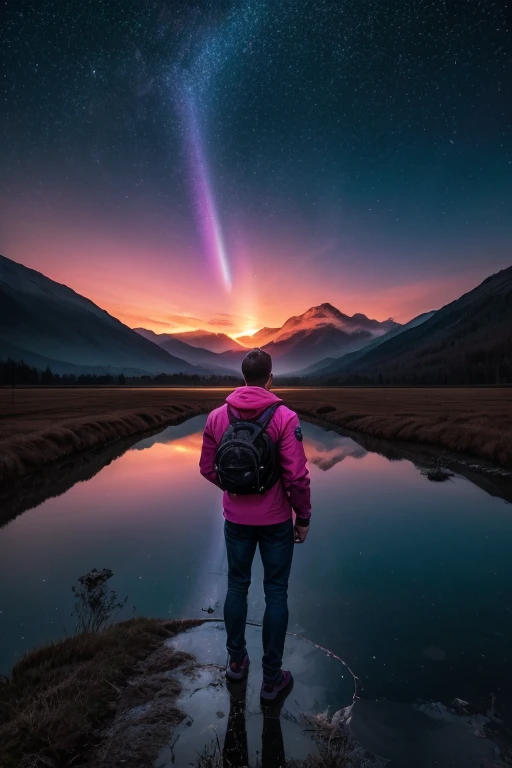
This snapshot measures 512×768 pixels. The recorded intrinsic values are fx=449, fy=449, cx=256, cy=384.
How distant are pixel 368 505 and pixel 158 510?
869 centimetres

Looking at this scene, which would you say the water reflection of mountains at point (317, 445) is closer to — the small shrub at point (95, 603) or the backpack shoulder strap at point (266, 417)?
the small shrub at point (95, 603)

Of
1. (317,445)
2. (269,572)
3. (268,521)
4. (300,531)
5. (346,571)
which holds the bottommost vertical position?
(317,445)

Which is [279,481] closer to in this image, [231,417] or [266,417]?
[266,417]

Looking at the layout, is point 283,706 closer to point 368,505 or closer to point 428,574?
point 428,574

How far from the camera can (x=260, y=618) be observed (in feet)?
28.6

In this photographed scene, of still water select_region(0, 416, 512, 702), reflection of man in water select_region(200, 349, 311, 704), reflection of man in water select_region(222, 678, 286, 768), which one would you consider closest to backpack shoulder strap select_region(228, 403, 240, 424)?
reflection of man in water select_region(200, 349, 311, 704)

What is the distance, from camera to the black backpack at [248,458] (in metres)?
5.21

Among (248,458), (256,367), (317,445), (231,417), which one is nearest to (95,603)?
(231,417)

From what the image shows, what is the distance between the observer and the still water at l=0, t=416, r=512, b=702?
735 centimetres

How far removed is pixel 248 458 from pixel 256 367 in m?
1.18

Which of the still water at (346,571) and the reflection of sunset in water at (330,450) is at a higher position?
the still water at (346,571)

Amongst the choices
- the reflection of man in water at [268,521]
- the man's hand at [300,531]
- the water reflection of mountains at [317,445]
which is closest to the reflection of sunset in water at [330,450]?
the water reflection of mountains at [317,445]

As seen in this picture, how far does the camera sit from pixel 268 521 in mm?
5422

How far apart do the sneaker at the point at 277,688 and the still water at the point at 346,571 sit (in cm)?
120
